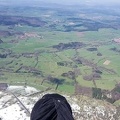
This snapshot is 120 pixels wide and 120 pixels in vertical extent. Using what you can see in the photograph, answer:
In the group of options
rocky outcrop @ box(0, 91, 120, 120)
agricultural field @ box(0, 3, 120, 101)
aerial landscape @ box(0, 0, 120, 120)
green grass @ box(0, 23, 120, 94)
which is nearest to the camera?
rocky outcrop @ box(0, 91, 120, 120)

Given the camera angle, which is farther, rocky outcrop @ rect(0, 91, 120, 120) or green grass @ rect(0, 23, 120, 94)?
green grass @ rect(0, 23, 120, 94)

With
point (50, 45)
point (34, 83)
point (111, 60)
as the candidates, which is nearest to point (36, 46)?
point (50, 45)

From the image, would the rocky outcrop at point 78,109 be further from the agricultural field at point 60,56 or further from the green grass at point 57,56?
the green grass at point 57,56

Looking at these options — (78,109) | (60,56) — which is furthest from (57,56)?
(78,109)

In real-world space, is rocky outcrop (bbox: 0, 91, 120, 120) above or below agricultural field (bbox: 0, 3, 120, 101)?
above

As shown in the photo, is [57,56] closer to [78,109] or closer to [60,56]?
[60,56]

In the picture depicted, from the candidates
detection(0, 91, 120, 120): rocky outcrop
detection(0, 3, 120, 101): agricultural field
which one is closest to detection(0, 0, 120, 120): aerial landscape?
detection(0, 3, 120, 101): agricultural field

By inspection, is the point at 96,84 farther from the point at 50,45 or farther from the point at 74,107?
the point at 50,45

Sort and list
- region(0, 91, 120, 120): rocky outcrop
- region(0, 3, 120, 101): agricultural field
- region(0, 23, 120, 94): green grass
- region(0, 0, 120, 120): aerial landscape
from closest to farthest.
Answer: region(0, 91, 120, 120): rocky outcrop, region(0, 0, 120, 120): aerial landscape, region(0, 3, 120, 101): agricultural field, region(0, 23, 120, 94): green grass

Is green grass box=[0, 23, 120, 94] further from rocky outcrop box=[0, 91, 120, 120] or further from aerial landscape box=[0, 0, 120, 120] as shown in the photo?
rocky outcrop box=[0, 91, 120, 120]
